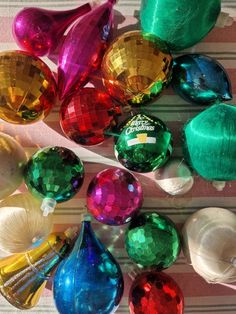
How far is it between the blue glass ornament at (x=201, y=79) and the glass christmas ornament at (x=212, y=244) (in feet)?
0.64

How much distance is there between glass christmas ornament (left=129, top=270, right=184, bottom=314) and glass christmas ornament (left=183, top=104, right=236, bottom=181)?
19 cm

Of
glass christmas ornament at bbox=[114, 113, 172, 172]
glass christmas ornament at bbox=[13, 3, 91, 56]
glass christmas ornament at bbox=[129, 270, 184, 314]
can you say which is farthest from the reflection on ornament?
glass christmas ornament at bbox=[13, 3, 91, 56]

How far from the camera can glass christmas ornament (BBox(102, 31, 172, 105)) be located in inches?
23.5

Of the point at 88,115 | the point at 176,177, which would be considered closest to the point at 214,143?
the point at 176,177

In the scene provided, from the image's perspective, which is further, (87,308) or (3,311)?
(3,311)

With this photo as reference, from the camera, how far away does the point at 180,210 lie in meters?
0.70

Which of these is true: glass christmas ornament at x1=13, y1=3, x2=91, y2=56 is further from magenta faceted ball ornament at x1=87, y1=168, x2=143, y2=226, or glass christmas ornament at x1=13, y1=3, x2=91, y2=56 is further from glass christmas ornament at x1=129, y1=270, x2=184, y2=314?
glass christmas ornament at x1=129, y1=270, x2=184, y2=314

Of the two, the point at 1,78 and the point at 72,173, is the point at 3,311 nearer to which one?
the point at 72,173

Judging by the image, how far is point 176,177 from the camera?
64 centimetres

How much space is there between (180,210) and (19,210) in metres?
0.28

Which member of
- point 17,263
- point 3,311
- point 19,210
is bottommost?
point 3,311

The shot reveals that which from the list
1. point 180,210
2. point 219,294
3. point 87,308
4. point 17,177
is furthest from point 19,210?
point 219,294

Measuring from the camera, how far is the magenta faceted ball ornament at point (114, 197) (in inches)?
24.0

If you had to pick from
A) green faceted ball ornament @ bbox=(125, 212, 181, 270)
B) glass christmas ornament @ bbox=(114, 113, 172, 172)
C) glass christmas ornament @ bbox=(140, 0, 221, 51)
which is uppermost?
glass christmas ornament @ bbox=(140, 0, 221, 51)
